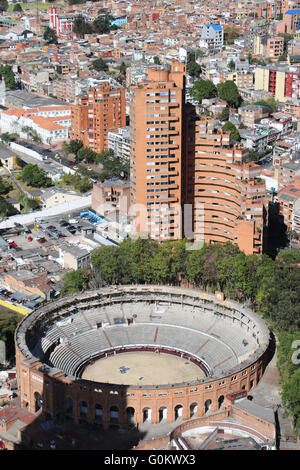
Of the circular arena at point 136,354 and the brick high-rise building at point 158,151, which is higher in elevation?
the brick high-rise building at point 158,151

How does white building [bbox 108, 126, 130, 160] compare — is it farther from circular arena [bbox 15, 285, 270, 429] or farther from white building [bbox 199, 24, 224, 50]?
white building [bbox 199, 24, 224, 50]

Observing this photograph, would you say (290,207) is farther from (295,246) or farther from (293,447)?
(293,447)

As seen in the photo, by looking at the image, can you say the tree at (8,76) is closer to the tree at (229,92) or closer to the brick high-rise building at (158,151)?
the tree at (229,92)

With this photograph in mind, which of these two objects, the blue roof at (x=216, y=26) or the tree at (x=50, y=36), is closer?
the blue roof at (x=216, y=26)

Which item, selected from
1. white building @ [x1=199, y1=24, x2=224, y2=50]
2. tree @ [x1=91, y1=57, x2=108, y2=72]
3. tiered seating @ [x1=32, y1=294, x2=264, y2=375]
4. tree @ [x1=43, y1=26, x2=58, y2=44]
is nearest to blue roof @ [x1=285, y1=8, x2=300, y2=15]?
white building @ [x1=199, y1=24, x2=224, y2=50]

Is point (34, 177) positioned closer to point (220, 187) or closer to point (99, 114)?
point (99, 114)

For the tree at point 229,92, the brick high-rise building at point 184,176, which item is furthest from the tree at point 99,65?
the brick high-rise building at point 184,176

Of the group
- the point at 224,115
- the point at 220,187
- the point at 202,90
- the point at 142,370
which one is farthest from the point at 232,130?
the point at 142,370

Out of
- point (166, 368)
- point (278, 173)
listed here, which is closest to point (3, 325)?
point (166, 368)
